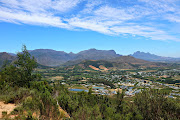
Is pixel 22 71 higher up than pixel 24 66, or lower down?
lower down

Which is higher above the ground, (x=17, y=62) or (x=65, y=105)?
(x=17, y=62)

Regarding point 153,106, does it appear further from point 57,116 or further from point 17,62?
point 17,62

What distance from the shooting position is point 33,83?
19.8 metres

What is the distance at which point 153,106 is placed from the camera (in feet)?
38.2

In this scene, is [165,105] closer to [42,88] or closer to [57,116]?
[57,116]

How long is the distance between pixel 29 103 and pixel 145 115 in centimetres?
1077

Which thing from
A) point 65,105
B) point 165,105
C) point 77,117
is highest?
point 165,105

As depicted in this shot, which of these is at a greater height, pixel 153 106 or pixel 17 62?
pixel 17 62

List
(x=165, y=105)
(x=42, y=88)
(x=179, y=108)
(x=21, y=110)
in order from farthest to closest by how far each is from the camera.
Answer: (x=42, y=88)
(x=165, y=105)
(x=179, y=108)
(x=21, y=110)

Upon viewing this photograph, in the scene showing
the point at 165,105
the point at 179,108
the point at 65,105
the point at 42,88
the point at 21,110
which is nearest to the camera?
the point at 21,110

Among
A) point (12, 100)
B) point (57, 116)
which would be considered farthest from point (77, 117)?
point (12, 100)

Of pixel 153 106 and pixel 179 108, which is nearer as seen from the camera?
pixel 179 108

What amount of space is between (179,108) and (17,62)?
2194cm

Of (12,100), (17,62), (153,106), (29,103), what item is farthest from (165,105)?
(17,62)
